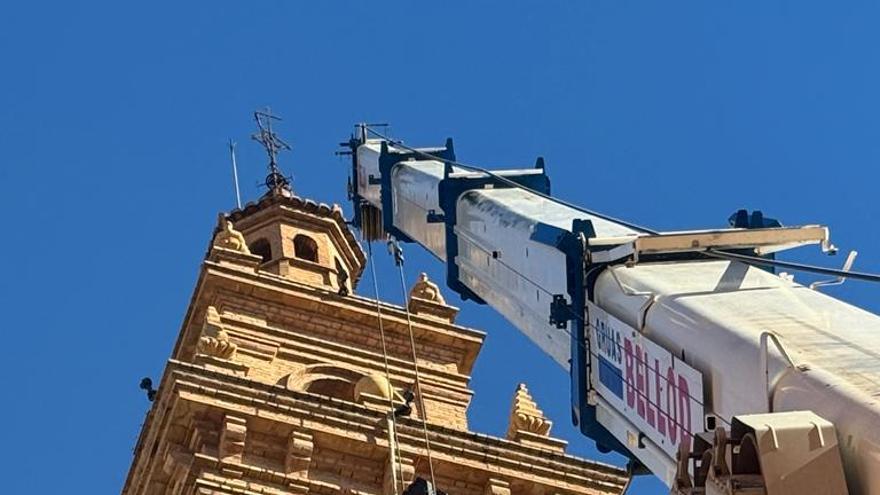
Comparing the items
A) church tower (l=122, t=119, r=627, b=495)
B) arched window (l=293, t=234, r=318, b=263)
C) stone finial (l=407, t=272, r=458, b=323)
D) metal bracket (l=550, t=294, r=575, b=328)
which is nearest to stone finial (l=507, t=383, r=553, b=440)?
church tower (l=122, t=119, r=627, b=495)

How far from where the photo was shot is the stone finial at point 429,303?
40219mm

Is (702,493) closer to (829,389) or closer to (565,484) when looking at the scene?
(829,389)

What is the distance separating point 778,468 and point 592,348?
558cm

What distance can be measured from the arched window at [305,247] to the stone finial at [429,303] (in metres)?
4.70

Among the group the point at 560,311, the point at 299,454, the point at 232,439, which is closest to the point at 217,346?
the point at 232,439

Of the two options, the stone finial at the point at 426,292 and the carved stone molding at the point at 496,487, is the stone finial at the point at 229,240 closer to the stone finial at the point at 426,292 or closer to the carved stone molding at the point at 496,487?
Answer: the stone finial at the point at 426,292

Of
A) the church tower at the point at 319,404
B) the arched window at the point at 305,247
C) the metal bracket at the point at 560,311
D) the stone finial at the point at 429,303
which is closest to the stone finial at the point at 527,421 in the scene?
the church tower at the point at 319,404

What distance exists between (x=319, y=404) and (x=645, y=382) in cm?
2012

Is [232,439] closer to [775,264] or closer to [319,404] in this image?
[319,404]

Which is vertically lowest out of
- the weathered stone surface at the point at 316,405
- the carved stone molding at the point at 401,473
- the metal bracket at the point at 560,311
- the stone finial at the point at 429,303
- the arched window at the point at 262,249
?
the metal bracket at the point at 560,311

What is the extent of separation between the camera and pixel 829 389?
9000 mm

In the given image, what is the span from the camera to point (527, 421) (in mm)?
34844

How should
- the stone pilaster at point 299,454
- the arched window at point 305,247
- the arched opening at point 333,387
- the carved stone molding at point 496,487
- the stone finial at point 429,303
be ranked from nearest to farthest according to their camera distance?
1. the stone pilaster at point 299,454
2. the carved stone molding at point 496,487
3. the arched opening at point 333,387
4. the stone finial at point 429,303
5. the arched window at point 305,247

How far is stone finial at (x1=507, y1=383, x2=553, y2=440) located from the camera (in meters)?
34.6
